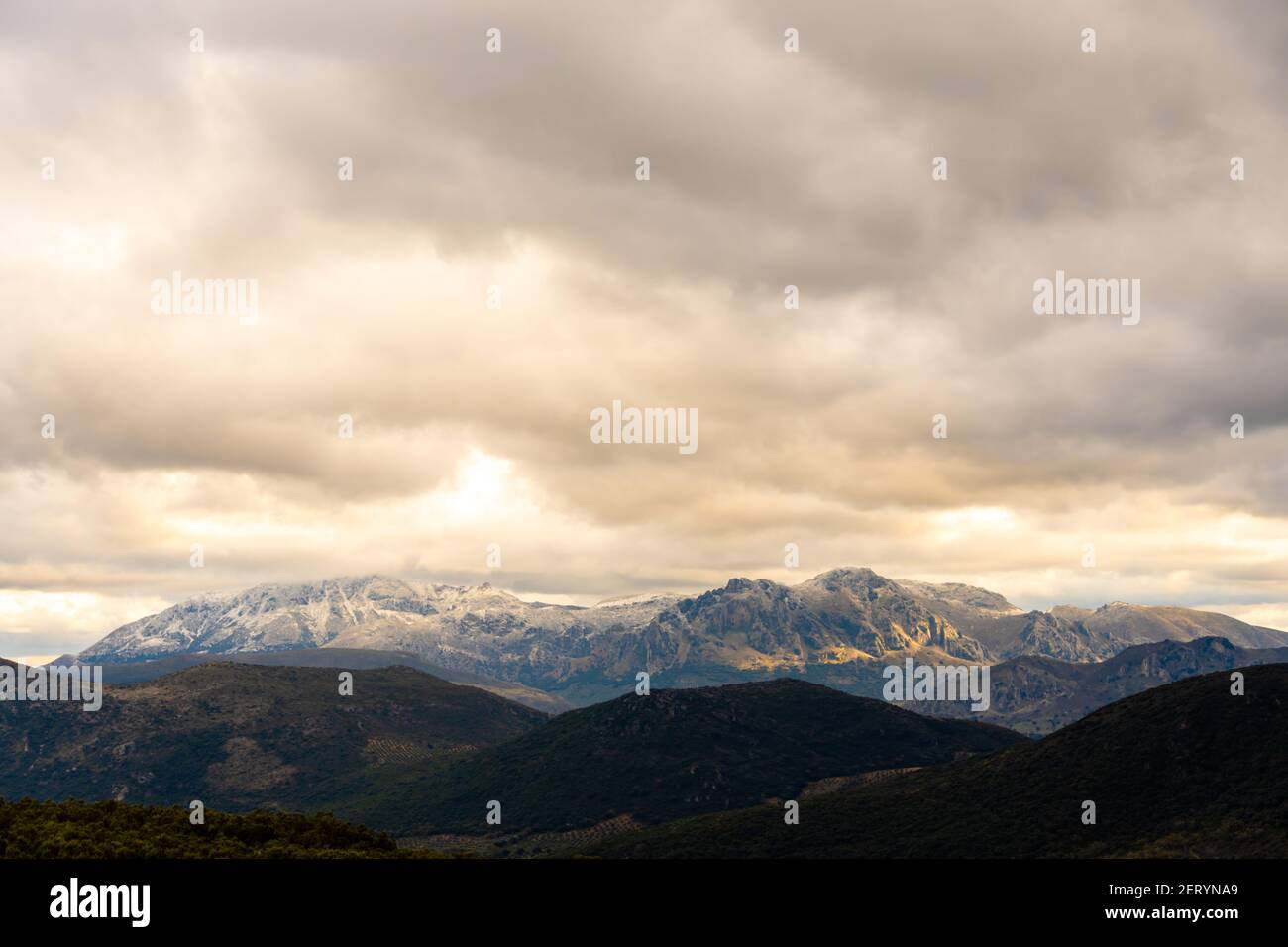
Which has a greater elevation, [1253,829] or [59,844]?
[59,844]

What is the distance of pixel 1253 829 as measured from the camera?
184625 millimetres
